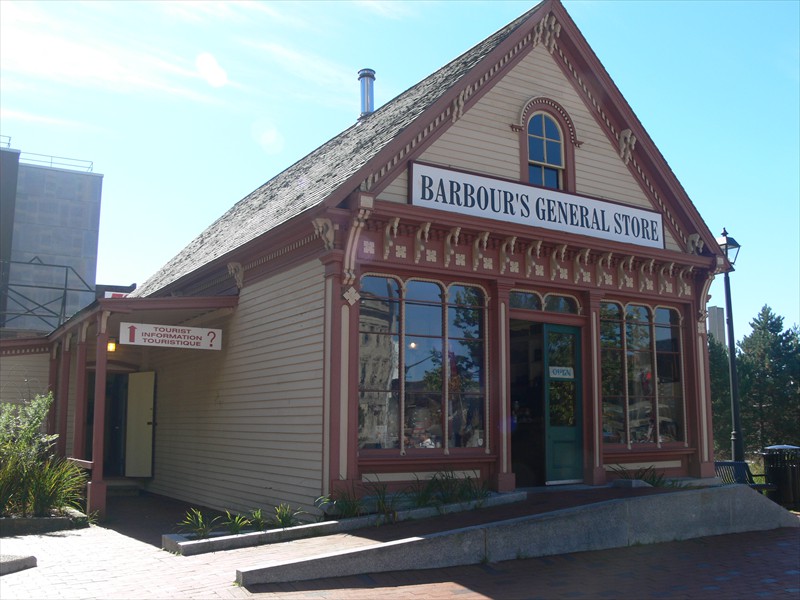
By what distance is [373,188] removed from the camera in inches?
450

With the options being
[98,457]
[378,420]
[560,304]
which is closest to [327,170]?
[560,304]

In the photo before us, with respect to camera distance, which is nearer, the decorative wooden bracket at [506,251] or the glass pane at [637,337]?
the decorative wooden bracket at [506,251]

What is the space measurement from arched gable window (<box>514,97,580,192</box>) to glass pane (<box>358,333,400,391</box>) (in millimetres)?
3758

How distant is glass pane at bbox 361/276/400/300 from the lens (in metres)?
11.4

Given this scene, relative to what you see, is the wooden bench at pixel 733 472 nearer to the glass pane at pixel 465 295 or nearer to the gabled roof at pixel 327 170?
the glass pane at pixel 465 295

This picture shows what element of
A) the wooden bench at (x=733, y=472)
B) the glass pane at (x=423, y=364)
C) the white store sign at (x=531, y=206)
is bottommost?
the wooden bench at (x=733, y=472)

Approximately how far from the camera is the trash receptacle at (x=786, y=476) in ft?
50.2

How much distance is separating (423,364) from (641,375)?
4.66 m

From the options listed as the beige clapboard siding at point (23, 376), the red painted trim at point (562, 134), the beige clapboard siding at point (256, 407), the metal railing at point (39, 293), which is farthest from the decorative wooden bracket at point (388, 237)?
the metal railing at point (39, 293)

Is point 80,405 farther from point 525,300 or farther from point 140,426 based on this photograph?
point 525,300

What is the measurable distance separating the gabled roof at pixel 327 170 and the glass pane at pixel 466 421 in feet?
11.5

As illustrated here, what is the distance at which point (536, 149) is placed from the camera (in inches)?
532

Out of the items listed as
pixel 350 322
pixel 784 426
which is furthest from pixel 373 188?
pixel 784 426

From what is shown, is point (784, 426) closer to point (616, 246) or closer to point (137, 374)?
point (616, 246)
